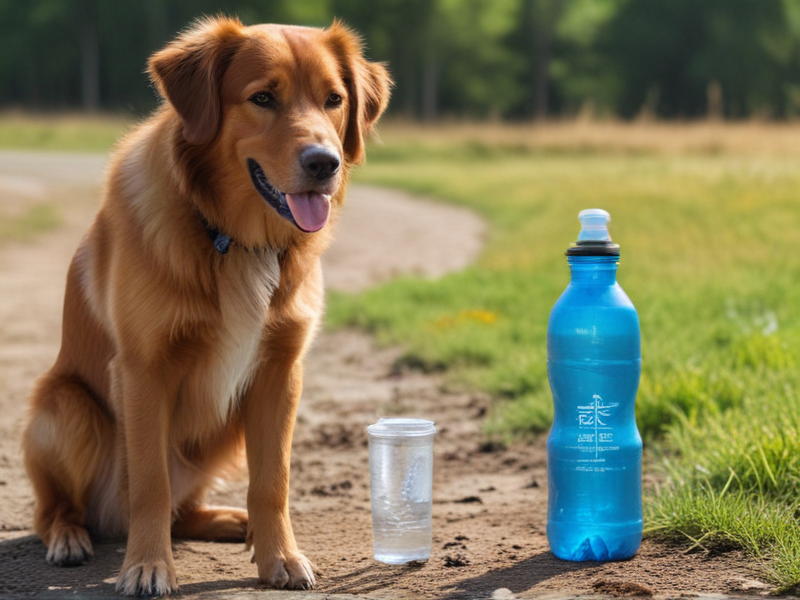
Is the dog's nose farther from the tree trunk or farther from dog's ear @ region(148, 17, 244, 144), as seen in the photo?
the tree trunk

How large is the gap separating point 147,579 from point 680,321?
481cm

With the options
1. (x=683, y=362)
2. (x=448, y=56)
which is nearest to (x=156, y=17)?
(x=448, y=56)

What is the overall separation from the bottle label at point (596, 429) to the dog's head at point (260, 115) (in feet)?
3.47

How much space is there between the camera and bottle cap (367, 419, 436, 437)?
326 centimetres

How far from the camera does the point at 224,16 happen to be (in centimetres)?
340

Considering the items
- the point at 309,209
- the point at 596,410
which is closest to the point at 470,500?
the point at 596,410

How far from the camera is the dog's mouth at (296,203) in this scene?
3.05 metres

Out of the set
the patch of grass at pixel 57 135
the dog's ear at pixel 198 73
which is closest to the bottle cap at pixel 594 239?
the dog's ear at pixel 198 73

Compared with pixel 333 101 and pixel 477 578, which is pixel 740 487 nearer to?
pixel 477 578

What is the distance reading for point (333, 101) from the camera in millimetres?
3291

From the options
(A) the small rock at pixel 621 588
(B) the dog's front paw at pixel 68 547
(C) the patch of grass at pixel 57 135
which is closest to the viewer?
(A) the small rock at pixel 621 588

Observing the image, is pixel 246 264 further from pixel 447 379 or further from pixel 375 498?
pixel 447 379

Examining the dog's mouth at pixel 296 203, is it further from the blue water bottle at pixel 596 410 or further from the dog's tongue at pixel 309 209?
the blue water bottle at pixel 596 410

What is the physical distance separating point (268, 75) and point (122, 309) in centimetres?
90
